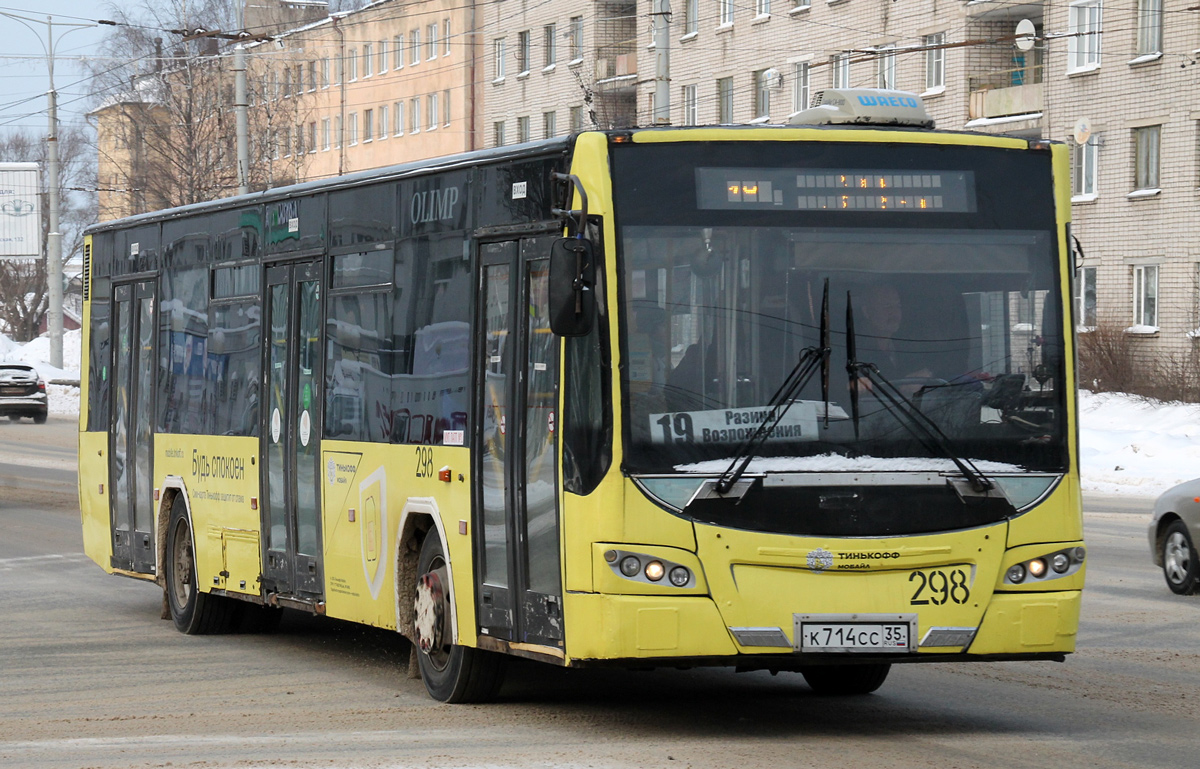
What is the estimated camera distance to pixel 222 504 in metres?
13.0

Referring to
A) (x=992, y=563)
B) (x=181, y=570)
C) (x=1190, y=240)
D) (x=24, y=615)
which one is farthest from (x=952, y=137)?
(x=1190, y=240)

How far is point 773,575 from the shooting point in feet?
27.7

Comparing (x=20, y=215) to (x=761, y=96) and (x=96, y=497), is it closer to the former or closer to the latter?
(x=761, y=96)

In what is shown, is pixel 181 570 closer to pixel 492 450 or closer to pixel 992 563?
pixel 492 450

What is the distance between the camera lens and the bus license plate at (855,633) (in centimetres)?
845

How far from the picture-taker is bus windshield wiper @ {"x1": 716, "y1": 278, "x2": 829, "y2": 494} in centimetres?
844

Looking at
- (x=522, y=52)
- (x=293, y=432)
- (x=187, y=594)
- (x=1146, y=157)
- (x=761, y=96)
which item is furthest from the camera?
(x=522, y=52)

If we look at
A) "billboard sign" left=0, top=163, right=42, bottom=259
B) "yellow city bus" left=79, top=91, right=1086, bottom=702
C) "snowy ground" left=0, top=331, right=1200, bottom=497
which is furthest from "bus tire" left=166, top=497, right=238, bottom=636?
"billboard sign" left=0, top=163, right=42, bottom=259

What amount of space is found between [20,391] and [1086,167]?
26723 mm

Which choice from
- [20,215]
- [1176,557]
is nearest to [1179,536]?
[1176,557]

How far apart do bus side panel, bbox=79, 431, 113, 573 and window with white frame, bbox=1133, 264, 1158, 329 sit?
3326 cm

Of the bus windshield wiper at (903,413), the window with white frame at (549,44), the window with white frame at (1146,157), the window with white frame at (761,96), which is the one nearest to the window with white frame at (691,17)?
the window with white frame at (761,96)

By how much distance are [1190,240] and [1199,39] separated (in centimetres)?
423

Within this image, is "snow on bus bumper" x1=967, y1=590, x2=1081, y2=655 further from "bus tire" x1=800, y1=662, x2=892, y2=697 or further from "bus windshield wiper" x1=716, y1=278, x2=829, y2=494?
"bus tire" x1=800, y1=662, x2=892, y2=697
